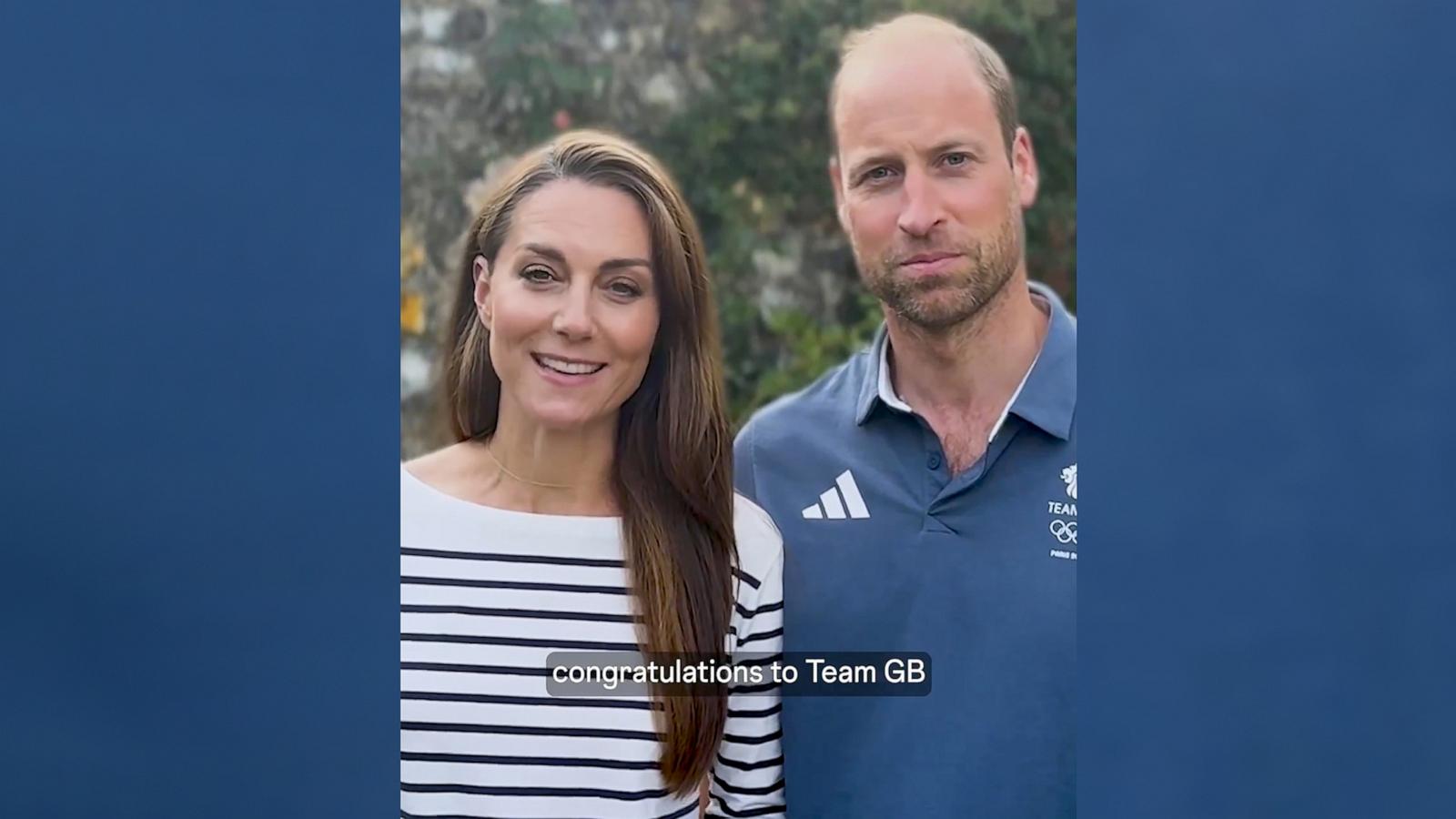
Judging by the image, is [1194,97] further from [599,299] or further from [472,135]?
[472,135]

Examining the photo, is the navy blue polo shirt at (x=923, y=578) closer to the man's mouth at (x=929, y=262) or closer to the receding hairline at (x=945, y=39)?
the man's mouth at (x=929, y=262)

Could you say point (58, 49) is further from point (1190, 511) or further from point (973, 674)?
point (1190, 511)

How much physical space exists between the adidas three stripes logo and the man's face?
0.39 m

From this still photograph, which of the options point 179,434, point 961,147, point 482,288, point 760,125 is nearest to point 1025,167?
point 961,147

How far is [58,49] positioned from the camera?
303 centimetres

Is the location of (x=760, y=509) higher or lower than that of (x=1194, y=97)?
lower

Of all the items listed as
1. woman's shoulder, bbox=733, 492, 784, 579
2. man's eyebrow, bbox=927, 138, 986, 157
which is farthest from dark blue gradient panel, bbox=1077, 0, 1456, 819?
woman's shoulder, bbox=733, 492, 784, 579

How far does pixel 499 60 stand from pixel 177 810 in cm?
169

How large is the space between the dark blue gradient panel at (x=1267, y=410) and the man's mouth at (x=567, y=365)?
1.01 metres

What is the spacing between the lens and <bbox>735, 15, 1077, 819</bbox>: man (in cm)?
295

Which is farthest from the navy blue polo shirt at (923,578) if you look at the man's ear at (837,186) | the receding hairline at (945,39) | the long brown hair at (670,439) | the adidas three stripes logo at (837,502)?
the receding hairline at (945,39)

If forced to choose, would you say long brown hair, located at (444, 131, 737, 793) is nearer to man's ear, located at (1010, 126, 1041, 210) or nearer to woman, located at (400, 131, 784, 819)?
woman, located at (400, 131, 784, 819)

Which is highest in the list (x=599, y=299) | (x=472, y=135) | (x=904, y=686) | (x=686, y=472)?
(x=472, y=135)

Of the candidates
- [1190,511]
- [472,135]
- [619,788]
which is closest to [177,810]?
[619,788]
